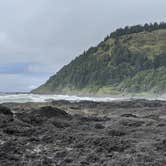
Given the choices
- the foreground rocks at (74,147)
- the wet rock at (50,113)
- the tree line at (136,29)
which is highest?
the tree line at (136,29)

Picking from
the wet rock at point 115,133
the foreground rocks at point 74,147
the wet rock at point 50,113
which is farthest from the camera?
the wet rock at point 50,113

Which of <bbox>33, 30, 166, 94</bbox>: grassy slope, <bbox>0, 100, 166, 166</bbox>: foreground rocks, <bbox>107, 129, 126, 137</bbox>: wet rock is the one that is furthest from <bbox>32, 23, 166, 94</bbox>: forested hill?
<bbox>0, 100, 166, 166</bbox>: foreground rocks

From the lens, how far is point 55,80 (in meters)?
153

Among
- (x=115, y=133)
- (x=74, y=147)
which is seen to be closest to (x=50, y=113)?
(x=115, y=133)

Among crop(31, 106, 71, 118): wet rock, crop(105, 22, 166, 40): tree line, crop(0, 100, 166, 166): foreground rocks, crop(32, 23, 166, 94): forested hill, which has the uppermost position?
crop(105, 22, 166, 40): tree line

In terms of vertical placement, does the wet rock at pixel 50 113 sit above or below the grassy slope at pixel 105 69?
below

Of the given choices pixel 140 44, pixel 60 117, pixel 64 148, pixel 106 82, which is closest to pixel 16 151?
pixel 64 148

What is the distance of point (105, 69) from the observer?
130m

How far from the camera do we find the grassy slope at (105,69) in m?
117

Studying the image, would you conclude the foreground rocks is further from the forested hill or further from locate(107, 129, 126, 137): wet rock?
the forested hill

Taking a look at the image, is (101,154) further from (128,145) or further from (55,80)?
(55,80)

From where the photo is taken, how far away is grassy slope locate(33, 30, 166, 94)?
117 m

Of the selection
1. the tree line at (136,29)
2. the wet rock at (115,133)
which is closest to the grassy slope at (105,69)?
the tree line at (136,29)

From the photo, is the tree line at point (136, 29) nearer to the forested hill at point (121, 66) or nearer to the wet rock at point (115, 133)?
the forested hill at point (121, 66)
